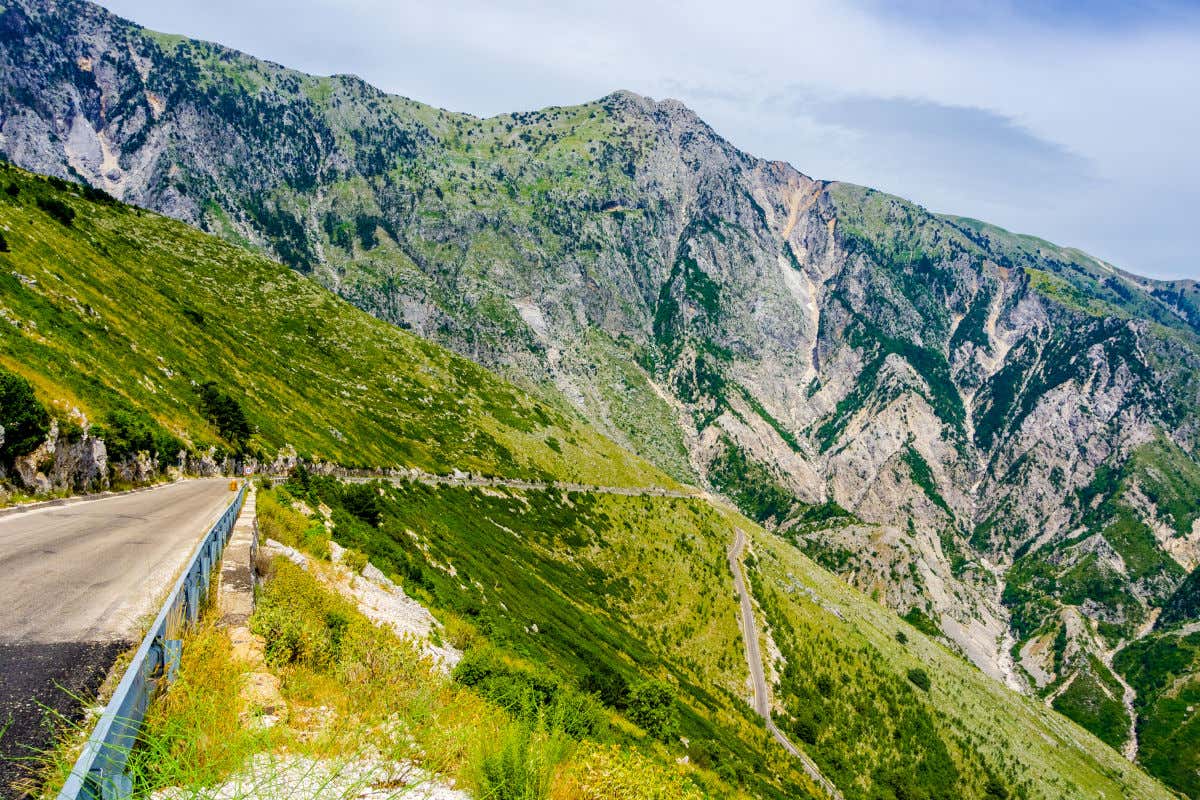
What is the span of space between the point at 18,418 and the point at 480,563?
1230 inches

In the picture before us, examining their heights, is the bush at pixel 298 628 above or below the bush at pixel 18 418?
Answer: below

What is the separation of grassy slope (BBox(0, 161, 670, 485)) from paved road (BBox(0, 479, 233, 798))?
1323cm

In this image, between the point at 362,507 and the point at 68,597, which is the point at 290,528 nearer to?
the point at 68,597

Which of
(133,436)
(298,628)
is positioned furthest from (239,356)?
(298,628)

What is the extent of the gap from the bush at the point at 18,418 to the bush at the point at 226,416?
23336 mm

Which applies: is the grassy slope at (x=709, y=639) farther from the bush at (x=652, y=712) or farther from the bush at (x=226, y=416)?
the bush at (x=226, y=416)

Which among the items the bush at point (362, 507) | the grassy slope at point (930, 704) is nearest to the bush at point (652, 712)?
the bush at point (362, 507)

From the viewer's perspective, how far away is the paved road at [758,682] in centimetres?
6438

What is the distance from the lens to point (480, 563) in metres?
48.2

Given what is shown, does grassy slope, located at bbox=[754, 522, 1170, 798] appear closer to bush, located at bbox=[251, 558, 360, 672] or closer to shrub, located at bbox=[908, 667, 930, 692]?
shrub, located at bbox=[908, 667, 930, 692]

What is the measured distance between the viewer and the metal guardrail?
4410mm

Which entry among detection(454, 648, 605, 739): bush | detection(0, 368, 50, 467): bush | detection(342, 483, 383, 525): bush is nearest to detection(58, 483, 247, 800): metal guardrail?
detection(454, 648, 605, 739): bush

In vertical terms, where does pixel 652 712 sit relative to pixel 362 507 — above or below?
below

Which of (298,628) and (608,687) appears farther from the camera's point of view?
(608,687)
